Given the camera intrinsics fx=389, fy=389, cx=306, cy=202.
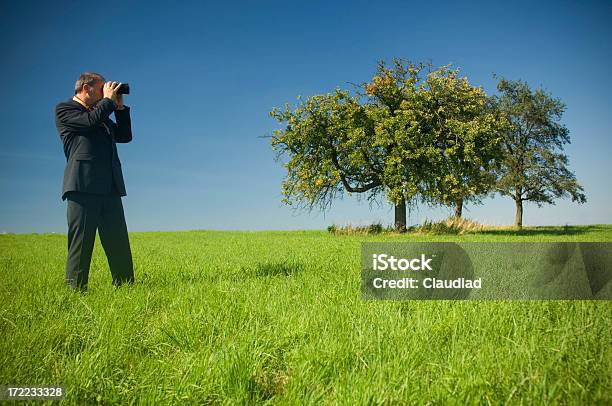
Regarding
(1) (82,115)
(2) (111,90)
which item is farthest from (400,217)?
(1) (82,115)

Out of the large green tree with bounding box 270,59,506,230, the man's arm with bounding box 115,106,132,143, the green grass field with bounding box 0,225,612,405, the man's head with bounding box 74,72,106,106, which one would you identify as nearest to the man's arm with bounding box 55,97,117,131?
the man's head with bounding box 74,72,106,106

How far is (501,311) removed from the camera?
384 centimetres

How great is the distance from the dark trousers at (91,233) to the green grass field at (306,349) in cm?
88

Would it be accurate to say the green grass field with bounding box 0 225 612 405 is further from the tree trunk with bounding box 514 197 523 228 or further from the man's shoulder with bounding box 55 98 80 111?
the tree trunk with bounding box 514 197 523 228

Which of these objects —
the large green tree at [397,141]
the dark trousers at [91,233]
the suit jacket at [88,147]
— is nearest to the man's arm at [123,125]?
the suit jacket at [88,147]

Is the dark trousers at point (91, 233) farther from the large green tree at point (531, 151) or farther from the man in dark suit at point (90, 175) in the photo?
the large green tree at point (531, 151)

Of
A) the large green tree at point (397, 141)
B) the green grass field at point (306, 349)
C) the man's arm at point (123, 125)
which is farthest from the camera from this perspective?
the large green tree at point (397, 141)

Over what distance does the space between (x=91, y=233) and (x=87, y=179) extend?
80 cm

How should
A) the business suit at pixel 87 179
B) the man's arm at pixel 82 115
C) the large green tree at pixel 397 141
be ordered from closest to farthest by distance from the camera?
1. the man's arm at pixel 82 115
2. the business suit at pixel 87 179
3. the large green tree at pixel 397 141

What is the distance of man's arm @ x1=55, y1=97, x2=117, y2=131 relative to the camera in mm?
5465

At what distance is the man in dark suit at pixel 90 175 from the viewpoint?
5.60 metres

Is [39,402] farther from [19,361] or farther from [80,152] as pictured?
[80,152]

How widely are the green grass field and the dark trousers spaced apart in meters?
0.88

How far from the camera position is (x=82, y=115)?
556cm
